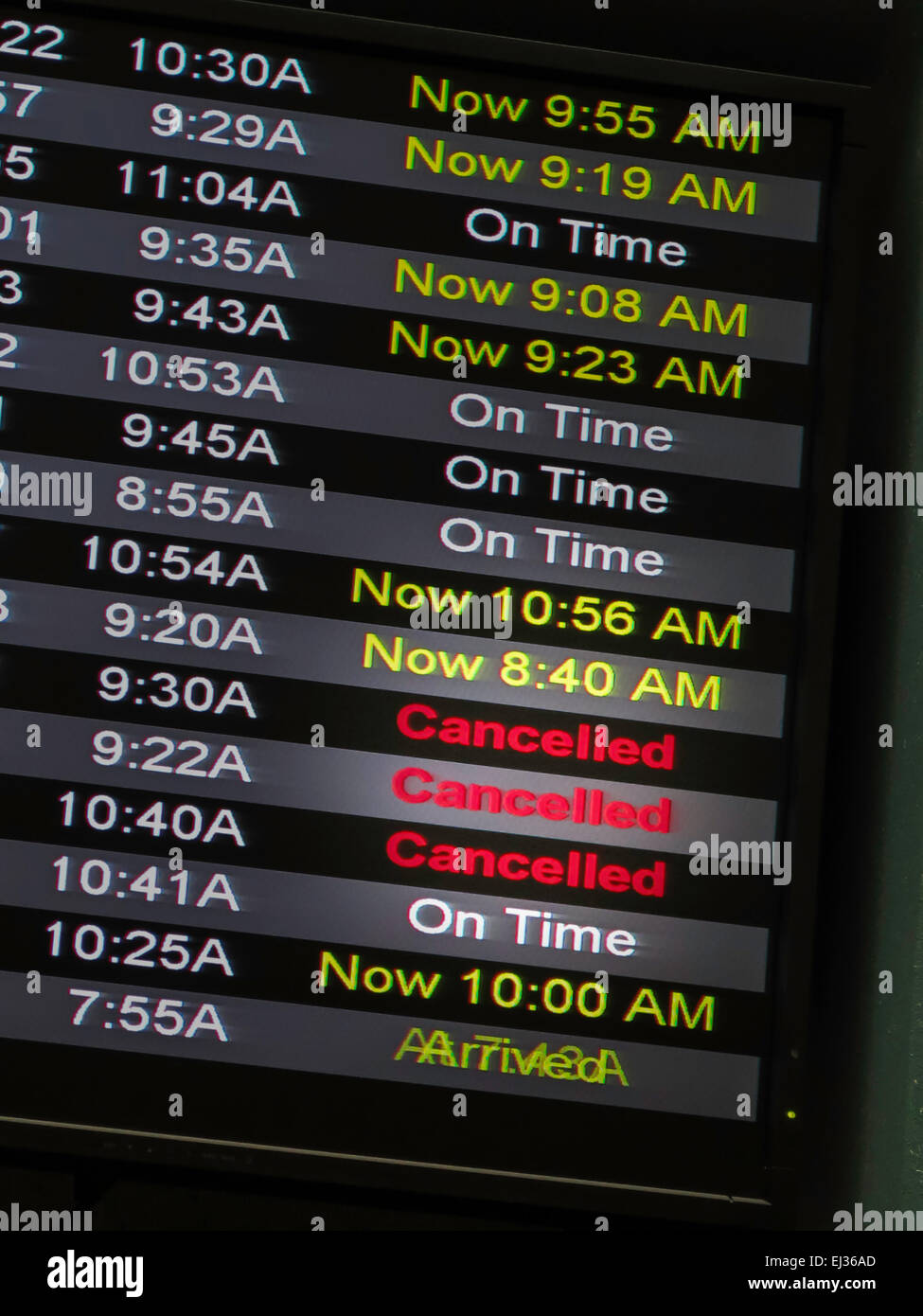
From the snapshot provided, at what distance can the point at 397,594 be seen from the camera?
208cm

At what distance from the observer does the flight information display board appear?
2021 millimetres

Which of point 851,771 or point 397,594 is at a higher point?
point 397,594

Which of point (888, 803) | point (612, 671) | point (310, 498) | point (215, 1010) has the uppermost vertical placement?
point (310, 498)

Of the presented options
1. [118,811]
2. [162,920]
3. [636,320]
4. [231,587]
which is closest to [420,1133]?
[162,920]

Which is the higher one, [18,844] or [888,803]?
[888,803]

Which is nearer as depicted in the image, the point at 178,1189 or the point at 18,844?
the point at 18,844

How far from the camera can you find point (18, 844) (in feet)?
6.62

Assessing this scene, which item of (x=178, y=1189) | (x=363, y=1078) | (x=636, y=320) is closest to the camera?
(x=363, y=1078)

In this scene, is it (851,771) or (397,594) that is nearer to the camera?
(397,594)

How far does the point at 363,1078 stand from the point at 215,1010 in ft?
0.87

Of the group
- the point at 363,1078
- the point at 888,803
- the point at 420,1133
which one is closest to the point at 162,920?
the point at 363,1078

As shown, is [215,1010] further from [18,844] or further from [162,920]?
[18,844]

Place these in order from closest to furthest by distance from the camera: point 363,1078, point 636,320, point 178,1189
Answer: point 363,1078, point 636,320, point 178,1189

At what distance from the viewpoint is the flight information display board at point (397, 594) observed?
2021 millimetres
